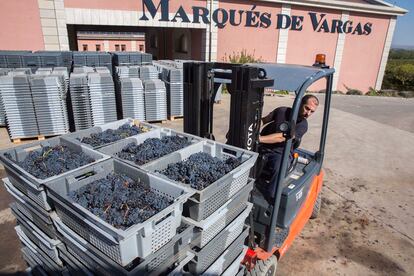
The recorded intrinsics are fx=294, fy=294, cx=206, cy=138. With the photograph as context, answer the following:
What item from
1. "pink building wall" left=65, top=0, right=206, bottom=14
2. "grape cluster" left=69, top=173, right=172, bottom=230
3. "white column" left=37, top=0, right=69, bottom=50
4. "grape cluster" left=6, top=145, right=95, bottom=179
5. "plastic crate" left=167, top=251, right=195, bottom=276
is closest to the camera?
"grape cluster" left=69, top=173, right=172, bottom=230

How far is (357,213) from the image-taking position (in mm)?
5750

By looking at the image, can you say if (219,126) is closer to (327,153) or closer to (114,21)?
(327,153)

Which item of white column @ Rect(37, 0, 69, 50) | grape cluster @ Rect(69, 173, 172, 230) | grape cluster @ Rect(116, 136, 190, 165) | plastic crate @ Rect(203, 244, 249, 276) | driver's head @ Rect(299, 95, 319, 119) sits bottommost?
plastic crate @ Rect(203, 244, 249, 276)

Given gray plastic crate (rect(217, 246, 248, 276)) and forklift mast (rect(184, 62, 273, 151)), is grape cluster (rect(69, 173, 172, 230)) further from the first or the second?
forklift mast (rect(184, 62, 273, 151))

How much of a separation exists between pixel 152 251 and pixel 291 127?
183cm

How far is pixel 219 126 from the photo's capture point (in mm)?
10461

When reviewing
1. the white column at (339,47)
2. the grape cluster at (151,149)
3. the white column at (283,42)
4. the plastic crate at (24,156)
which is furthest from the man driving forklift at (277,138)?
the white column at (339,47)

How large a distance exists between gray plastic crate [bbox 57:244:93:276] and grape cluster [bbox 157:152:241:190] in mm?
1010

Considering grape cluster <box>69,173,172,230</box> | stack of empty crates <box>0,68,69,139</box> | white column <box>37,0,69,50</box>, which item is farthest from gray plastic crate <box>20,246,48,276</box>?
white column <box>37,0,69,50</box>

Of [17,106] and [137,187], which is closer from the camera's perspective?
[137,187]

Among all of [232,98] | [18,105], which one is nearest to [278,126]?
[232,98]

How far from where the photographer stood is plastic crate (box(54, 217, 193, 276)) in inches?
78.8

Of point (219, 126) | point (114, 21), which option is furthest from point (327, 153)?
point (114, 21)

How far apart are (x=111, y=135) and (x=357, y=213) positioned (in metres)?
4.89
